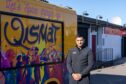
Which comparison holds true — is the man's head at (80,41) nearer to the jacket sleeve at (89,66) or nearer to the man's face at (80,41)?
the man's face at (80,41)

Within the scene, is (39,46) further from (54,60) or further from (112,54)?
(112,54)

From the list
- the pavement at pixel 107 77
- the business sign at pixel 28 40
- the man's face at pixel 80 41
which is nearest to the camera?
the business sign at pixel 28 40

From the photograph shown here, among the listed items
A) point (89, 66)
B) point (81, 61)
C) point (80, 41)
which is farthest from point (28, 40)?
point (89, 66)

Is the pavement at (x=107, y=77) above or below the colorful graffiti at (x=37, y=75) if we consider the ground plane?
below

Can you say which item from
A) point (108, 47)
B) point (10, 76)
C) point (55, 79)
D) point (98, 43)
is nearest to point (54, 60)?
point (55, 79)

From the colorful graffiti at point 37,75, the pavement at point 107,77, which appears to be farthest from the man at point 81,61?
the pavement at point 107,77

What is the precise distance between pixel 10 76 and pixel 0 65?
0.32m

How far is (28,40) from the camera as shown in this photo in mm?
7352

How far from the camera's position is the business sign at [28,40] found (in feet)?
21.8

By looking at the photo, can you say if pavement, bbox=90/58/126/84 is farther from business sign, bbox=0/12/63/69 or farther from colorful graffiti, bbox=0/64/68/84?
business sign, bbox=0/12/63/69

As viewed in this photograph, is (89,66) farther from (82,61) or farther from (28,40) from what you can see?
(28,40)

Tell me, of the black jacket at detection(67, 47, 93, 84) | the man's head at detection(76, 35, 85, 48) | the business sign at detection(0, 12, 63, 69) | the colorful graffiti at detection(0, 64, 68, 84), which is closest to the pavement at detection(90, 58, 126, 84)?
the colorful graffiti at detection(0, 64, 68, 84)

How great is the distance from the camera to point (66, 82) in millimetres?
9039

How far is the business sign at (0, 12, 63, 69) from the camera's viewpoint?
6656mm
